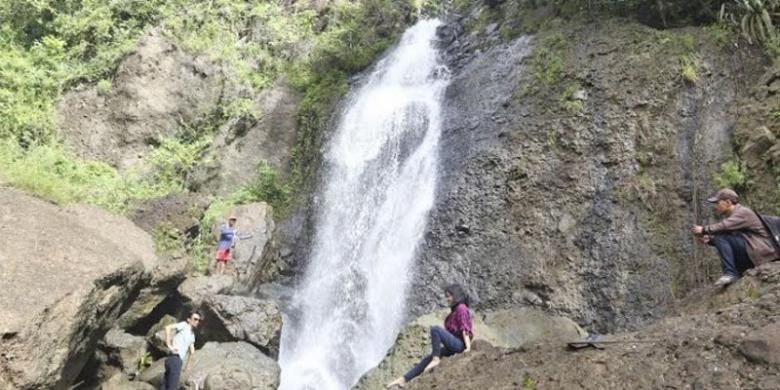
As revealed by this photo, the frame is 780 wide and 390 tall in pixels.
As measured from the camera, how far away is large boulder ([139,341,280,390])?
10070 mm

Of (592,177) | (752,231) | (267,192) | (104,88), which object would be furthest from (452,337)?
(104,88)

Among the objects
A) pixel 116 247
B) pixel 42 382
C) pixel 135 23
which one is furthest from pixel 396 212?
pixel 135 23

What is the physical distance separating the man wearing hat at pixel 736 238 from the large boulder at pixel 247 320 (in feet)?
24.8

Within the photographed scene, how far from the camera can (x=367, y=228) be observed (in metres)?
15.8

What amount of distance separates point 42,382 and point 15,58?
17461 mm

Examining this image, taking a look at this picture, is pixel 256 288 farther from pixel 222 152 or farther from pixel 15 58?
pixel 15 58

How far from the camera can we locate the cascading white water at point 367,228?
43.5ft

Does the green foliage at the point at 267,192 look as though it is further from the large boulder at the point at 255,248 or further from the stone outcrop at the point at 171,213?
the stone outcrop at the point at 171,213

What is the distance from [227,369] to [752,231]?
7.76m

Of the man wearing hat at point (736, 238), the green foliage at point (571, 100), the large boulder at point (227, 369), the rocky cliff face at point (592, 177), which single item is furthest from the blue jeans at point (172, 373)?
the green foliage at point (571, 100)

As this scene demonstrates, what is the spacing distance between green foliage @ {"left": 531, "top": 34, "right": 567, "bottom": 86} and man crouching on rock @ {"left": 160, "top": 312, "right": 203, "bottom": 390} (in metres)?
9.37

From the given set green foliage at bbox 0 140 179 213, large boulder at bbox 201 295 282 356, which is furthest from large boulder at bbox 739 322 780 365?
green foliage at bbox 0 140 179 213

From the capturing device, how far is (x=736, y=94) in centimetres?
1245

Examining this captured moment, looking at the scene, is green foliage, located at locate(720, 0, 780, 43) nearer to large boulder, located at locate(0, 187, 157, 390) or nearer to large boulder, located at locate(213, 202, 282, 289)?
large boulder, located at locate(213, 202, 282, 289)
